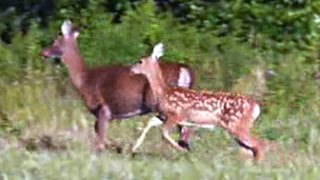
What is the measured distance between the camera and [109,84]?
13.6 meters

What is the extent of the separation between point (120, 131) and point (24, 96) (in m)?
1.55

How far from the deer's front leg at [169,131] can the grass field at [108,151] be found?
80mm

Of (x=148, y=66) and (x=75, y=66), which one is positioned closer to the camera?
(x=148, y=66)

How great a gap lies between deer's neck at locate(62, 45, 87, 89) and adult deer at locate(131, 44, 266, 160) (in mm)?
1235

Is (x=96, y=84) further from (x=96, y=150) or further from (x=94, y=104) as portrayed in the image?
(x=96, y=150)

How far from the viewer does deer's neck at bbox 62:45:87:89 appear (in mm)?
13641

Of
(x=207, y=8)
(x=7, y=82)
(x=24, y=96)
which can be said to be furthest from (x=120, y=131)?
(x=207, y=8)

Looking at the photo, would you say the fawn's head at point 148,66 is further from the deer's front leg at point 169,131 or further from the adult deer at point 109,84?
the deer's front leg at point 169,131

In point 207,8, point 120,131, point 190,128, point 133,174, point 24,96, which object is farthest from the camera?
point 207,8

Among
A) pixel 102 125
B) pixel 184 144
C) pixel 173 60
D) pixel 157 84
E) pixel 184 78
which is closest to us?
pixel 184 144

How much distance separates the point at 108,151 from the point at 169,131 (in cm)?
69

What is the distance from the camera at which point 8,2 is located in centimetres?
1998

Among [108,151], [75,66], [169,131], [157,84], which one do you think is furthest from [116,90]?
[108,151]

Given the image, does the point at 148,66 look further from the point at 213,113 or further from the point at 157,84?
the point at 213,113
